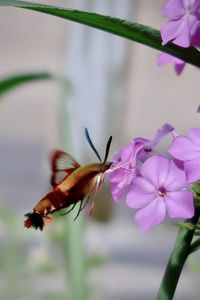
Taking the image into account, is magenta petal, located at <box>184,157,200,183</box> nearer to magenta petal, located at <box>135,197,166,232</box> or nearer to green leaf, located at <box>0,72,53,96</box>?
magenta petal, located at <box>135,197,166,232</box>

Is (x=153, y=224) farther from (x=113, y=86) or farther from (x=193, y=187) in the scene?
(x=113, y=86)

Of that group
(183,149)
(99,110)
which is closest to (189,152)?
(183,149)

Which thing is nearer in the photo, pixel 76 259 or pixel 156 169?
pixel 156 169

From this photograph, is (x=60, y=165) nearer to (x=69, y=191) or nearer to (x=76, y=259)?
(x=69, y=191)

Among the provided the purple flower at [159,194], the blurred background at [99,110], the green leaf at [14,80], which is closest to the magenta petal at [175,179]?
the purple flower at [159,194]

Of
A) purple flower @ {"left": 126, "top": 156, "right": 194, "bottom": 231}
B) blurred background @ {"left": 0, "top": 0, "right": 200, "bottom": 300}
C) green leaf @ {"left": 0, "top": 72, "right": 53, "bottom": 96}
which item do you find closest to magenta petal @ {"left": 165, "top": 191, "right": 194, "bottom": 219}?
purple flower @ {"left": 126, "top": 156, "right": 194, "bottom": 231}

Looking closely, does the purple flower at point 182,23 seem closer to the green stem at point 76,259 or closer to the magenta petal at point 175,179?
the magenta petal at point 175,179
